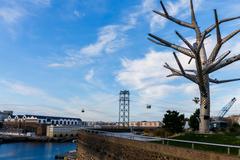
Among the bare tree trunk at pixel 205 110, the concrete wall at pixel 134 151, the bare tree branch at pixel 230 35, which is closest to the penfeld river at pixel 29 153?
the concrete wall at pixel 134 151

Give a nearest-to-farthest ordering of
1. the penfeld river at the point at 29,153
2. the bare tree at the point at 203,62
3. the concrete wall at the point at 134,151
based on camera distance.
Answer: the concrete wall at the point at 134,151
the bare tree at the point at 203,62
the penfeld river at the point at 29,153

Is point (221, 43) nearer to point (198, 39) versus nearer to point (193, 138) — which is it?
point (198, 39)

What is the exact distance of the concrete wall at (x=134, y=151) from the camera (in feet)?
67.2

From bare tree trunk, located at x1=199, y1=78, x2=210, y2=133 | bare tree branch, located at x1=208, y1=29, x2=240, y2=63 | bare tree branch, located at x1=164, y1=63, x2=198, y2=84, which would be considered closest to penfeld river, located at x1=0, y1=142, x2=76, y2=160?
→ bare tree branch, located at x1=164, y1=63, x2=198, y2=84

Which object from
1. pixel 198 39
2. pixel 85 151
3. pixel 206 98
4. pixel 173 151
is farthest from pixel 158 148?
pixel 85 151

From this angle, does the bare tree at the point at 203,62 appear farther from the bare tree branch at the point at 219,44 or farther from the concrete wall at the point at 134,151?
the concrete wall at the point at 134,151

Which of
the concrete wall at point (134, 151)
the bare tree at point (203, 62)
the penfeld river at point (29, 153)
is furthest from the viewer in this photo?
the penfeld river at point (29, 153)

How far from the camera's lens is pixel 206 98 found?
4047 centimetres

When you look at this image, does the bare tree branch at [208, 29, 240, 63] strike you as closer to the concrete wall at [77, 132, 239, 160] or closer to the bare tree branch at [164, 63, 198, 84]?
the bare tree branch at [164, 63, 198, 84]

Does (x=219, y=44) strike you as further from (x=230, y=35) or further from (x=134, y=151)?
(x=134, y=151)

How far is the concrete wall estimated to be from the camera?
2049 cm

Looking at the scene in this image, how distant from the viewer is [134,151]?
29062 mm

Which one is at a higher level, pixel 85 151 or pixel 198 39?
pixel 198 39

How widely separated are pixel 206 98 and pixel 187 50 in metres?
6.14
